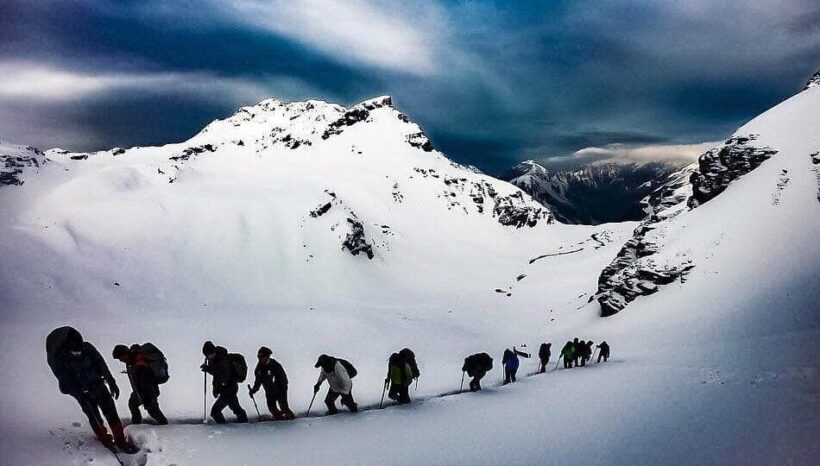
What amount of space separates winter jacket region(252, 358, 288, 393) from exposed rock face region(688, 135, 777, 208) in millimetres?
50051

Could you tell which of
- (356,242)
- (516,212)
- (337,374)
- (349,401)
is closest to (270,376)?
(337,374)

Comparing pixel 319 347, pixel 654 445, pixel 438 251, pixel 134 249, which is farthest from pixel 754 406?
pixel 438 251

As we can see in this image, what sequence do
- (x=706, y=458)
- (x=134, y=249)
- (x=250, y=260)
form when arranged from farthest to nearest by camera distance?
(x=250, y=260) → (x=134, y=249) → (x=706, y=458)

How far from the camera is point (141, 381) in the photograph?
1089 centimetres

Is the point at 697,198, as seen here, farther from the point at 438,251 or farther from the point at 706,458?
the point at 438,251

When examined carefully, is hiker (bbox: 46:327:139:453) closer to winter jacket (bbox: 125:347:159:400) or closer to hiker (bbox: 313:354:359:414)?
winter jacket (bbox: 125:347:159:400)

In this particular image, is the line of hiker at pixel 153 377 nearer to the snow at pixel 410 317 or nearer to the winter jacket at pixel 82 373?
the winter jacket at pixel 82 373

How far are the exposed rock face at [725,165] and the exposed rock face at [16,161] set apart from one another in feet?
347

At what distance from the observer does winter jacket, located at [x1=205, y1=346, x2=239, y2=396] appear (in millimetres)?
11430

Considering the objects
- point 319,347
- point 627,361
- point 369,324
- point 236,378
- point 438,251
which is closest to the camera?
point 236,378

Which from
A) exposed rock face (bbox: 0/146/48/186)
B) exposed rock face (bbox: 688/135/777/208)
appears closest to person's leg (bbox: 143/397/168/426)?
exposed rock face (bbox: 688/135/777/208)

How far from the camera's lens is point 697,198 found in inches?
1919

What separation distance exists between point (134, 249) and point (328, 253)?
27.7 m

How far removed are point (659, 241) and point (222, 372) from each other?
4363 cm
